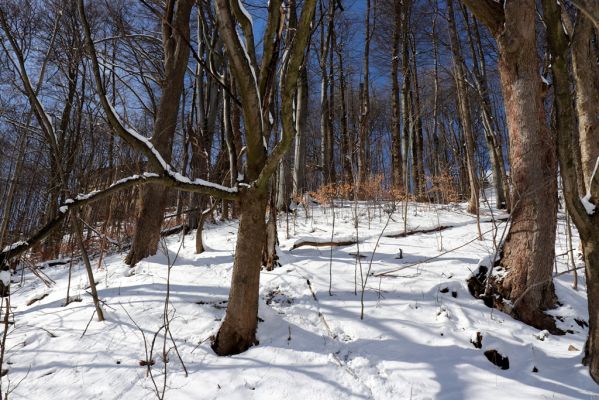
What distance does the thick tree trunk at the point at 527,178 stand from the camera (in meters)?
2.97

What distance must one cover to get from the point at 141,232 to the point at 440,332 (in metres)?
4.44

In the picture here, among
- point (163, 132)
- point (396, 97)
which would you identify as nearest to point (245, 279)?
point (163, 132)

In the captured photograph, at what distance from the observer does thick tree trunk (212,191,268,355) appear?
2.44 meters

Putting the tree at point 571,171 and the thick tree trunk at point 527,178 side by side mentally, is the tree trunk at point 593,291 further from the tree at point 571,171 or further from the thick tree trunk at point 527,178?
the thick tree trunk at point 527,178

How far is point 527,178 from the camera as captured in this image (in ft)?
10.2

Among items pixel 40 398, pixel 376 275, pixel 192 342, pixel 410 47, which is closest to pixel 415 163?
pixel 410 47

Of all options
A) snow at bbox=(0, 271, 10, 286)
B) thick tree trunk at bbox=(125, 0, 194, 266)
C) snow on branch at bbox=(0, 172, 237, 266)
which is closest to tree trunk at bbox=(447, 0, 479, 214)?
thick tree trunk at bbox=(125, 0, 194, 266)

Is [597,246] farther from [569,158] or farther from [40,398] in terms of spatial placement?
[40,398]

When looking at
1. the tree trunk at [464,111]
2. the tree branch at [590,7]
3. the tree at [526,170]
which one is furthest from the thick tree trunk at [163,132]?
the tree trunk at [464,111]

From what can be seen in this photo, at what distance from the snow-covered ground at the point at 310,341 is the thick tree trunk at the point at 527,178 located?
33cm

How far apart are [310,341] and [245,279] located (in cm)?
84

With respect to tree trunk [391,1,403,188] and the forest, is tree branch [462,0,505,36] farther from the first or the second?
tree trunk [391,1,403,188]

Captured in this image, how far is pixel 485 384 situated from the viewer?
83.7 inches

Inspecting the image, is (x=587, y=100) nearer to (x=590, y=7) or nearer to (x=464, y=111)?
(x=590, y=7)
